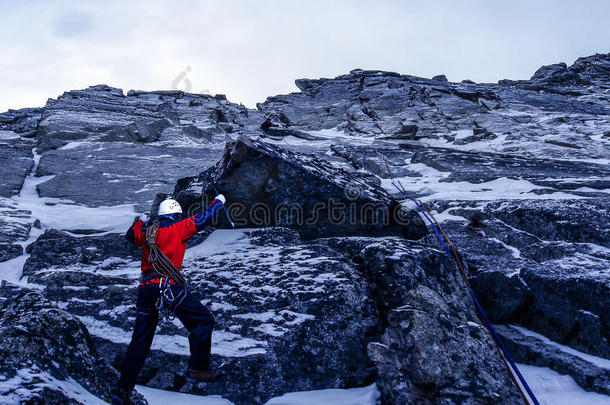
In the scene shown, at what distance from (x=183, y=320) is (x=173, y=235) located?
0.92 m

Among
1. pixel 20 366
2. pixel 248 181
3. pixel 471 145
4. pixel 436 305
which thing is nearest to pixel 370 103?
pixel 471 145

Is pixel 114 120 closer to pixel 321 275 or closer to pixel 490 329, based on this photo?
pixel 321 275

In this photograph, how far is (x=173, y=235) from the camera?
4.57 meters

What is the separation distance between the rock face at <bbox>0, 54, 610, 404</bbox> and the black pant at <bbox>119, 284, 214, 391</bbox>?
1.11 ft

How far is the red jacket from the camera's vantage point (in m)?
4.51

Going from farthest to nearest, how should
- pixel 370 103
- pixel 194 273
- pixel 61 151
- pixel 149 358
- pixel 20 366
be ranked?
1. pixel 370 103
2. pixel 61 151
3. pixel 194 273
4. pixel 149 358
5. pixel 20 366

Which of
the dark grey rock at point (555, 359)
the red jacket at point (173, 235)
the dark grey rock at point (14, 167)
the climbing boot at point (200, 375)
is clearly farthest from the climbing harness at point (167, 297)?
the dark grey rock at point (14, 167)

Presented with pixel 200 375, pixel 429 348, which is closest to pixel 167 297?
pixel 200 375

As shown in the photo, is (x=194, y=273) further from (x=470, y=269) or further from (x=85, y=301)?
(x=470, y=269)

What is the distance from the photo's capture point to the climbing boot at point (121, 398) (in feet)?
12.1

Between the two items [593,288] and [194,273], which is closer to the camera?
[593,288]

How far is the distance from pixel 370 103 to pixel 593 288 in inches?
1229

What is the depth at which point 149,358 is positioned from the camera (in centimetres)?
458

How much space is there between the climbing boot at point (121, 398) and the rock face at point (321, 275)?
0.55ft
